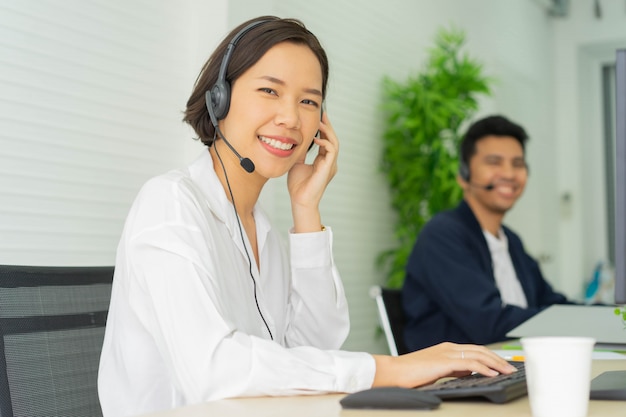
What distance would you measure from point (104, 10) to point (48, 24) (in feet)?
0.78

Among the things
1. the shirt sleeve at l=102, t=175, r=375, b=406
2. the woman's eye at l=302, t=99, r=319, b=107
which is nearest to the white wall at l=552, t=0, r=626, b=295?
the woman's eye at l=302, t=99, r=319, b=107

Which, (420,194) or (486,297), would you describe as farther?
Result: (420,194)

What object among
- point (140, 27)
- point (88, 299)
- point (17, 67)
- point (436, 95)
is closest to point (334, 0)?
point (436, 95)

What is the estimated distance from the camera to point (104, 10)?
249 cm

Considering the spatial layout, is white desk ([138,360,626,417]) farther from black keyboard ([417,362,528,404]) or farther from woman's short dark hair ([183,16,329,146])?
woman's short dark hair ([183,16,329,146])

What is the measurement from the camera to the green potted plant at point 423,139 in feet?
13.2

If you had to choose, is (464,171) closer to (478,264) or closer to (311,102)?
(478,264)

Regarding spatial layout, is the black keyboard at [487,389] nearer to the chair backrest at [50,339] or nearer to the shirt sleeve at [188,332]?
the shirt sleeve at [188,332]

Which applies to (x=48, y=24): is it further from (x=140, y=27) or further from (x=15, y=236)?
(x=15, y=236)

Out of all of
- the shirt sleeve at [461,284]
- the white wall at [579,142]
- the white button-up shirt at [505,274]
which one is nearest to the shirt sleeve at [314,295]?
the shirt sleeve at [461,284]

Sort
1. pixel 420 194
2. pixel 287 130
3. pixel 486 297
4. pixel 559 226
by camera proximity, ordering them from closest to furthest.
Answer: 1. pixel 287 130
2. pixel 486 297
3. pixel 420 194
4. pixel 559 226

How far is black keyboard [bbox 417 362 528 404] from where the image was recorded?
3.57 feet

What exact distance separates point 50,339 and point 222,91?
1.87ft

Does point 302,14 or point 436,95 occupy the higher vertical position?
point 302,14
